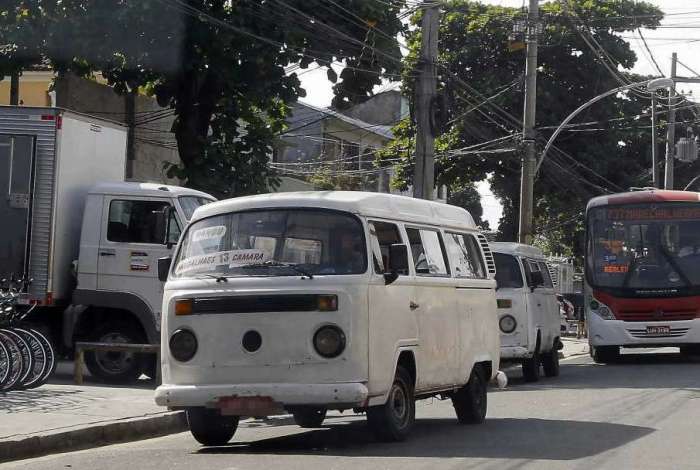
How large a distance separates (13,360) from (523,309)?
870 centimetres

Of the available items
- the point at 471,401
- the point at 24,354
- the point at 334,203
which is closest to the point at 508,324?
the point at 471,401

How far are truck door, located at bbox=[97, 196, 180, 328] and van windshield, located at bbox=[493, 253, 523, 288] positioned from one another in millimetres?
5868

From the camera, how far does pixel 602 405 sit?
604 inches

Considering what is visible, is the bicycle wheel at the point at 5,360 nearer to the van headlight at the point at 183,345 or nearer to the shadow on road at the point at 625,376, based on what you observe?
the van headlight at the point at 183,345

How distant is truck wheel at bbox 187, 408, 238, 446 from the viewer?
11.1 metres

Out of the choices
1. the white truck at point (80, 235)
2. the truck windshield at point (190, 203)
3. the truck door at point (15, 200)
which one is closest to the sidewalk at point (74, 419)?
the white truck at point (80, 235)

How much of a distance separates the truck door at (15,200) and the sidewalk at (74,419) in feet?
7.07

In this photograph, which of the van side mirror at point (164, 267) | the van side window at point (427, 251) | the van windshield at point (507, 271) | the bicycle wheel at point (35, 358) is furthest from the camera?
the van windshield at point (507, 271)

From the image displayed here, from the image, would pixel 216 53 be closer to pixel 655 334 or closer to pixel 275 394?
pixel 655 334

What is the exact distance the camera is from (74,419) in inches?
476

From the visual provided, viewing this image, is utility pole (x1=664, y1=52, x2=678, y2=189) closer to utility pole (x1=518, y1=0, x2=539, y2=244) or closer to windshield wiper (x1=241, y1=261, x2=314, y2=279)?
utility pole (x1=518, y1=0, x2=539, y2=244)

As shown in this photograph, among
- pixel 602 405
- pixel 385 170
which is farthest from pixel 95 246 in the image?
pixel 385 170

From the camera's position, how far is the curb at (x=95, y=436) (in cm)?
1041

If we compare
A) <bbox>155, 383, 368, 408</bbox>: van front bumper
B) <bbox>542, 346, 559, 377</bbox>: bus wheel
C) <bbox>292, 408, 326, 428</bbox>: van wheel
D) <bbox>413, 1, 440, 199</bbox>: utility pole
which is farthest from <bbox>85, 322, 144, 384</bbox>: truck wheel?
<bbox>413, 1, 440, 199</bbox>: utility pole
